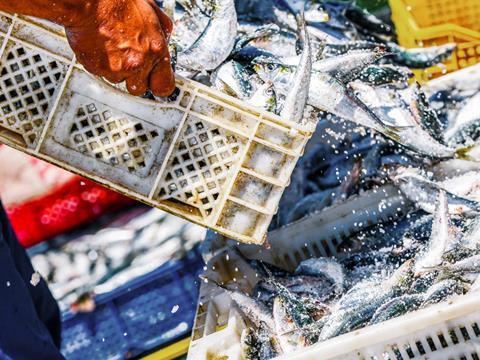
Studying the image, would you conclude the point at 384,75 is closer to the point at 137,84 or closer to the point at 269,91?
the point at 269,91

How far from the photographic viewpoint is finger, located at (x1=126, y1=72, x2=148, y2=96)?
2.66 m

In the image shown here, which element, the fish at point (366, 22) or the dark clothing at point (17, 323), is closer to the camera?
the dark clothing at point (17, 323)

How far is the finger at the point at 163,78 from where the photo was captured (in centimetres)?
271

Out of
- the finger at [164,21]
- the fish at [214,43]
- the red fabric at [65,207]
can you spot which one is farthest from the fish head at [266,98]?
the red fabric at [65,207]

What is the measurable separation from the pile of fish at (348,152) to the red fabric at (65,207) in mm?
2161

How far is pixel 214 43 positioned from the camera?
11.9 ft

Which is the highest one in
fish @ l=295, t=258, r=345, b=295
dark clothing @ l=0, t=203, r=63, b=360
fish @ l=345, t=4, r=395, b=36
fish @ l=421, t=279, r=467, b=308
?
fish @ l=345, t=4, r=395, b=36

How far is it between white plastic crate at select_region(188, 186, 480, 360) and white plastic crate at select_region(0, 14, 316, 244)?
0.52 metres

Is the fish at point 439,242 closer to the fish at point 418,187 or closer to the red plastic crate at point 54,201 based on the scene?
the fish at point 418,187

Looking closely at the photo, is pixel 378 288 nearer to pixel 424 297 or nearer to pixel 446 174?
pixel 424 297

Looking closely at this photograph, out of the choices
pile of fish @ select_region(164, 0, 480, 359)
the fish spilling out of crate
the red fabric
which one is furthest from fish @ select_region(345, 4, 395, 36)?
the red fabric

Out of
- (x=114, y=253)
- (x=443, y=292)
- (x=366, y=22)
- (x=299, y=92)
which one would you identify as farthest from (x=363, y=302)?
(x=114, y=253)

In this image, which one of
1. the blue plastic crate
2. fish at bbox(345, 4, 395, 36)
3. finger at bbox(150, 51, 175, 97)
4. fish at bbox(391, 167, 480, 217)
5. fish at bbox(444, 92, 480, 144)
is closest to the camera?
finger at bbox(150, 51, 175, 97)

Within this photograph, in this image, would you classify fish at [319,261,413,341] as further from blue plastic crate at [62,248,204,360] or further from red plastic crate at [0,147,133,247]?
red plastic crate at [0,147,133,247]
